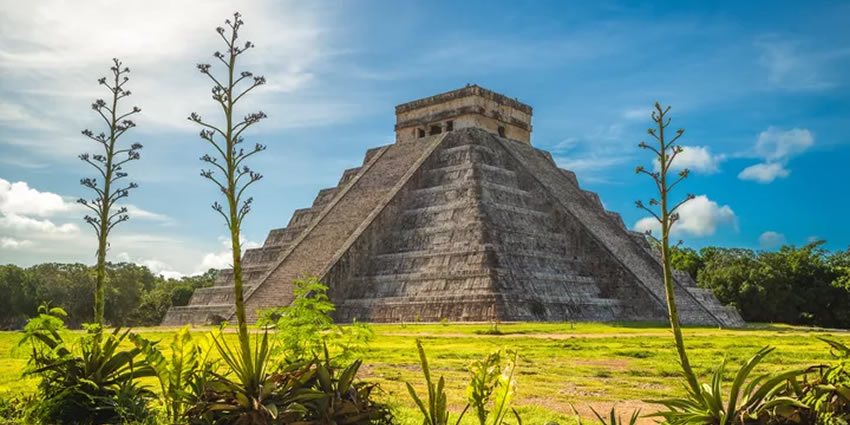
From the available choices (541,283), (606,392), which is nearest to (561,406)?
(606,392)

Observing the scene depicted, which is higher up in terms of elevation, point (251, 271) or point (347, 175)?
point (347, 175)

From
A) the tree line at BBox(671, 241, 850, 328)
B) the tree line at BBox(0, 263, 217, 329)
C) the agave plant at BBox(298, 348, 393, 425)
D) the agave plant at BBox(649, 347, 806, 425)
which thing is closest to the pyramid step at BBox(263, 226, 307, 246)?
the tree line at BBox(0, 263, 217, 329)

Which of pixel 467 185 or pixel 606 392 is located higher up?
pixel 467 185

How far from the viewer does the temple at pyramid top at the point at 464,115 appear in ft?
114

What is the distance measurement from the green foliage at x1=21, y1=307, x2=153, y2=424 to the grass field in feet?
1.17

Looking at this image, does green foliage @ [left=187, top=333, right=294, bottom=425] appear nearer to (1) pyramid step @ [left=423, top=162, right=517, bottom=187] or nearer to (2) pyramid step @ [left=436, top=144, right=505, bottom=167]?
(1) pyramid step @ [left=423, top=162, right=517, bottom=187]

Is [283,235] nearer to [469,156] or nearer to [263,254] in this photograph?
[263,254]

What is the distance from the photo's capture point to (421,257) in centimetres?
2709

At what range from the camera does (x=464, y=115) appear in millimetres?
34812

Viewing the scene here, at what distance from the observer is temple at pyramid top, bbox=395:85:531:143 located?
34875mm

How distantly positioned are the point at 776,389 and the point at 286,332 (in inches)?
141

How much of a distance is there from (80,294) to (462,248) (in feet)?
86.9

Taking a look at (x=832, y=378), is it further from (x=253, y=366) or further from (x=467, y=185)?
(x=467, y=185)

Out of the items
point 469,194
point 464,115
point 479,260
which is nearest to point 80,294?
point 464,115
